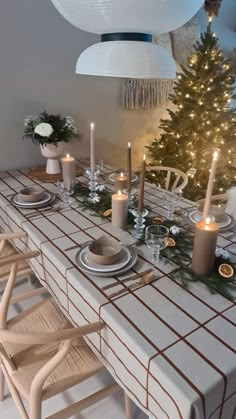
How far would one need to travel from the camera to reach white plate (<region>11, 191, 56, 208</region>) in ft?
4.94

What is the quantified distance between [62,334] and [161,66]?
0.87 m

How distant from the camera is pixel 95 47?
1.03 m

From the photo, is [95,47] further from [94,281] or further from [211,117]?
[211,117]

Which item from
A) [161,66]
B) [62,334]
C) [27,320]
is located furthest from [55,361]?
[161,66]

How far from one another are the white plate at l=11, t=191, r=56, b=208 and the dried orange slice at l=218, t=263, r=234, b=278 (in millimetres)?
904

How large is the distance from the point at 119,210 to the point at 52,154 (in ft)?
2.75

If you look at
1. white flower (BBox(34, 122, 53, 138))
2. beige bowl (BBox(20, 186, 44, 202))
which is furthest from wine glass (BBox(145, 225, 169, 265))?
white flower (BBox(34, 122, 53, 138))

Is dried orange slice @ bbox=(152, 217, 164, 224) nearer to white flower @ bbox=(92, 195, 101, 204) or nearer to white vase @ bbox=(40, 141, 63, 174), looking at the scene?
white flower @ bbox=(92, 195, 101, 204)

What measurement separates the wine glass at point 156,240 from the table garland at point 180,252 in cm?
4

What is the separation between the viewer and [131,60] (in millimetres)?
936

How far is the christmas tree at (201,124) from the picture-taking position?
2.41 meters

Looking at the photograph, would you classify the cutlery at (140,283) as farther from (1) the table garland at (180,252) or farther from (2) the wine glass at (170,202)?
(2) the wine glass at (170,202)

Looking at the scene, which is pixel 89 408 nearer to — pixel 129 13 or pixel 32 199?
pixel 32 199

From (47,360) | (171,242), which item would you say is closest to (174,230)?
(171,242)
